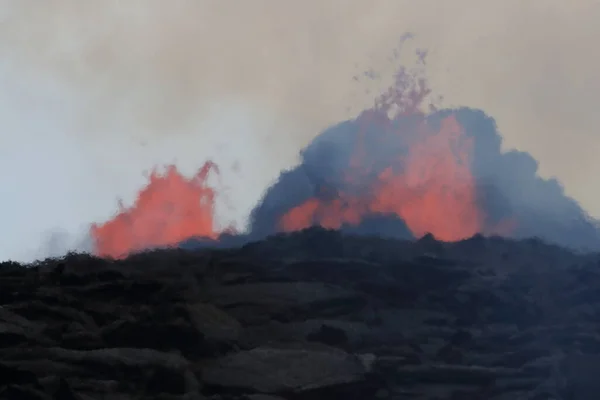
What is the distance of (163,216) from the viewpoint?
18.0m

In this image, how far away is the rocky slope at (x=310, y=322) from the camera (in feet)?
48.2

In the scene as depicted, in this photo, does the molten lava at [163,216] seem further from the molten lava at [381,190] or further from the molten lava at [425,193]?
the molten lava at [425,193]

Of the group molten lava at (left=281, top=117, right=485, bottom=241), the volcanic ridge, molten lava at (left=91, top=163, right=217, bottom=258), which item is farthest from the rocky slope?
molten lava at (left=281, top=117, right=485, bottom=241)

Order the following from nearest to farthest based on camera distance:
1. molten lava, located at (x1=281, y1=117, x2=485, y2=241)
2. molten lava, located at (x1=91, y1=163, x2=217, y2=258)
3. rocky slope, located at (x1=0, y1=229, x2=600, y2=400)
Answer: rocky slope, located at (x1=0, y1=229, x2=600, y2=400) < molten lava, located at (x1=91, y1=163, x2=217, y2=258) < molten lava, located at (x1=281, y1=117, x2=485, y2=241)

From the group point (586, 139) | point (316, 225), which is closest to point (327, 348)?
point (316, 225)

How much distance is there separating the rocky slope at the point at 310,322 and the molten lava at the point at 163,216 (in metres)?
0.43

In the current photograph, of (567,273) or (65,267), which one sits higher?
(65,267)

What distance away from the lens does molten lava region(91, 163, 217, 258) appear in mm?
17016

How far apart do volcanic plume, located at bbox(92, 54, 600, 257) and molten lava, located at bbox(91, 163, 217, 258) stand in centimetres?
2

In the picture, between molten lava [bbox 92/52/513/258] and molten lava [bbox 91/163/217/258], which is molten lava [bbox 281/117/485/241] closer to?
molten lava [bbox 92/52/513/258]

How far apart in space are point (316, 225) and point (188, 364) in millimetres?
5290

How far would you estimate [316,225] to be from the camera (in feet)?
61.6

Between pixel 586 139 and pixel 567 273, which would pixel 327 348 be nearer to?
pixel 567 273

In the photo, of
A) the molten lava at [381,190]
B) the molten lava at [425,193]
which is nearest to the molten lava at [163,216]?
the molten lava at [381,190]
